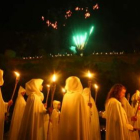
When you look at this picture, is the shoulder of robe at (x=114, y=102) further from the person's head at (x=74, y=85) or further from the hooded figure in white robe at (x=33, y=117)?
the hooded figure in white robe at (x=33, y=117)

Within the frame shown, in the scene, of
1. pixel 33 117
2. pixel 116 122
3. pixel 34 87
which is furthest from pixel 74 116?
pixel 34 87

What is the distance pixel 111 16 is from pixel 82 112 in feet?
110

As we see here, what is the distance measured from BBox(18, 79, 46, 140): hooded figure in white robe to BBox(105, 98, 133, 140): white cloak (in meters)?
2.44

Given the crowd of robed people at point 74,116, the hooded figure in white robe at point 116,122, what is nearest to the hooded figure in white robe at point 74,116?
the crowd of robed people at point 74,116

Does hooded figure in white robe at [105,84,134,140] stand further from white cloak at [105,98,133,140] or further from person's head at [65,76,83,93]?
person's head at [65,76,83,93]

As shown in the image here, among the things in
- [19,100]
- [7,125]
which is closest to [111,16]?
[7,125]

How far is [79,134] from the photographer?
7477mm

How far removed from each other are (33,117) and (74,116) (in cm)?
145

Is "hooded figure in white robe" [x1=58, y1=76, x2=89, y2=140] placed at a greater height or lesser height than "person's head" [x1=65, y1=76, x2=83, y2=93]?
lesser

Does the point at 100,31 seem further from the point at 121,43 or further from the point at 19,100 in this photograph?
the point at 19,100

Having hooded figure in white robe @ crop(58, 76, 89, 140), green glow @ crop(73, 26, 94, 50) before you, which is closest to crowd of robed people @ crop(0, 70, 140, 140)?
hooded figure in white robe @ crop(58, 76, 89, 140)

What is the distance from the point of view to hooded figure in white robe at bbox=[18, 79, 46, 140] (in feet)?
26.3

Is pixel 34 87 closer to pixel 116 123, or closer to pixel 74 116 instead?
pixel 74 116

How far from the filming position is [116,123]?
7000mm
